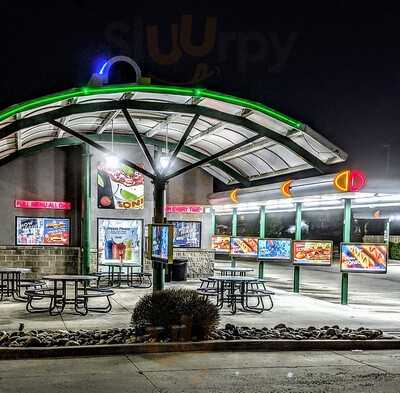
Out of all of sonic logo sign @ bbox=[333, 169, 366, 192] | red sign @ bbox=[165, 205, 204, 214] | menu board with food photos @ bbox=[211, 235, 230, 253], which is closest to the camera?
sonic logo sign @ bbox=[333, 169, 366, 192]

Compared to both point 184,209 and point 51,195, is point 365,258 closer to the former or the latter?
point 184,209

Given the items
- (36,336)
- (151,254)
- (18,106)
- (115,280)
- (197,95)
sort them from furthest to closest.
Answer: (115,280), (151,254), (197,95), (18,106), (36,336)

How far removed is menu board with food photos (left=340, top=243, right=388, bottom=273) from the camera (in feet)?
50.0

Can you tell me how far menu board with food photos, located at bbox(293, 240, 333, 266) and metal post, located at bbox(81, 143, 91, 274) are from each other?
6613mm

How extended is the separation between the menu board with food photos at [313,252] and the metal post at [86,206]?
21.7 ft

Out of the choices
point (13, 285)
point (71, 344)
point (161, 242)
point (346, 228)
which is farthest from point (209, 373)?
point (13, 285)

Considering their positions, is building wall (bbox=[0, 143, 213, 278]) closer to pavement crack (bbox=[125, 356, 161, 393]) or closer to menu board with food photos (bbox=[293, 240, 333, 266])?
menu board with food photos (bbox=[293, 240, 333, 266])

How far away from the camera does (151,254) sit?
1381 cm

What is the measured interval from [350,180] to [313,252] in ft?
15.0

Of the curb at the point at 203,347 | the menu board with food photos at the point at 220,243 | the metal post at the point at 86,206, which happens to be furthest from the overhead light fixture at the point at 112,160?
the curb at the point at 203,347

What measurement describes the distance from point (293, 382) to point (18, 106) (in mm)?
7168

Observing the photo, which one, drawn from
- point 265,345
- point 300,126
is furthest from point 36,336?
point 300,126

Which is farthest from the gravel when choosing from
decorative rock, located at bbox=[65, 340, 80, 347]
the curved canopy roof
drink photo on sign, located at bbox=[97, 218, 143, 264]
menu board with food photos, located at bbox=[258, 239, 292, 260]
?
drink photo on sign, located at bbox=[97, 218, 143, 264]

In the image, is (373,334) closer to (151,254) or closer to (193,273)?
(151,254)
